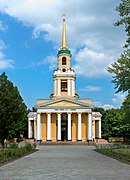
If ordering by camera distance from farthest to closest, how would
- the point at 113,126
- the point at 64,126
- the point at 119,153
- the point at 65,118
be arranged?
the point at 113,126
the point at 64,126
the point at 65,118
the point at 119,153

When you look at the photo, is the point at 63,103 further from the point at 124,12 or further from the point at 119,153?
the point at 124,12

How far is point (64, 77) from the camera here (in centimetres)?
8794

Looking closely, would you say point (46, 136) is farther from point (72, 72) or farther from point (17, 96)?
point (17, 96)

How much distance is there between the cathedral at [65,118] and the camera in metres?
80.2

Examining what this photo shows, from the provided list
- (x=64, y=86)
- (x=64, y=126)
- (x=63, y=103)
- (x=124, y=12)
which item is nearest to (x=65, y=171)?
(x=124, y=12)

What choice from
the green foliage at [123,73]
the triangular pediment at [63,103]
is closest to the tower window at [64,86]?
the triangular pediment at [63,103]

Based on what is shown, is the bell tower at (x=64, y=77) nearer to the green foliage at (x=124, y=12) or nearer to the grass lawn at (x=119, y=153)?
the grass lawn at (x=119, y=153)

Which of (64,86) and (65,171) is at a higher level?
(64,86)

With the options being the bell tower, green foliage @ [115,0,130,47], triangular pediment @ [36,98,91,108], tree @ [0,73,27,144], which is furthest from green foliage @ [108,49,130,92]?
the bell tower

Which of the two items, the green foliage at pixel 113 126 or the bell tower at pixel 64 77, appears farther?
the bell tower at pixel 64 77

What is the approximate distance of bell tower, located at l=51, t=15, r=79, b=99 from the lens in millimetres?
87750

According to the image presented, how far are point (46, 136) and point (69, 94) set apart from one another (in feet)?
40.7

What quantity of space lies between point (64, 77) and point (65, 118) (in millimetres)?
10897

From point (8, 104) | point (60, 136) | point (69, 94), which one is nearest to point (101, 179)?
point (8, 104)
